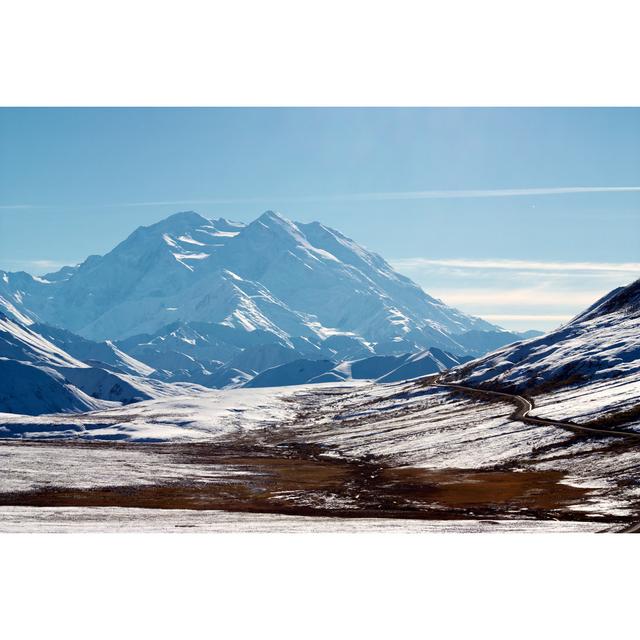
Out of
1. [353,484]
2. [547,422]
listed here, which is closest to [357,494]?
[353,484]

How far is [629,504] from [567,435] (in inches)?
1991

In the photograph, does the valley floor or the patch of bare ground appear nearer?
the valley floor

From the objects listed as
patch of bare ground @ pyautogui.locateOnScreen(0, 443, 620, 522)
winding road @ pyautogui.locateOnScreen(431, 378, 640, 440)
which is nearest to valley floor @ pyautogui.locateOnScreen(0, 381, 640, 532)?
patch of bare ground @ pyautogui.locateOnScreen(0, 443, 620, 522)

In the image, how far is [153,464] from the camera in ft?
457

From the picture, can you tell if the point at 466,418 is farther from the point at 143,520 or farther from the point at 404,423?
the point at 143,520

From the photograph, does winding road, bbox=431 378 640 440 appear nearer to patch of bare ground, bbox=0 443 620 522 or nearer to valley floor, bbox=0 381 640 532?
valley floor, bbox=0 381 640 532

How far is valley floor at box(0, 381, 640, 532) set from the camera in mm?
75688

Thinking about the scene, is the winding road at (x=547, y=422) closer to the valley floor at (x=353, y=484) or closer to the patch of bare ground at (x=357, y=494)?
the valley floor at (x=353, y=484)

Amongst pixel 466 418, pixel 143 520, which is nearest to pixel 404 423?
pixel 466 418

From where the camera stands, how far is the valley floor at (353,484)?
75688 millimetres

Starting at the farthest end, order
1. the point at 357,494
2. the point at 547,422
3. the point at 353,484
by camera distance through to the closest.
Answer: the point at 547,422, the point at 353,484, the point at 357,494

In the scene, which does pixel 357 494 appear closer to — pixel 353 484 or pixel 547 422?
pixel 353 484

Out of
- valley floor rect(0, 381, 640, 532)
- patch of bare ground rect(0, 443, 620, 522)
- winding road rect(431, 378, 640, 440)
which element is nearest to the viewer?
valley floor rect(0, 381, 640, 532)

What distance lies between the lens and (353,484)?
4582 inches
